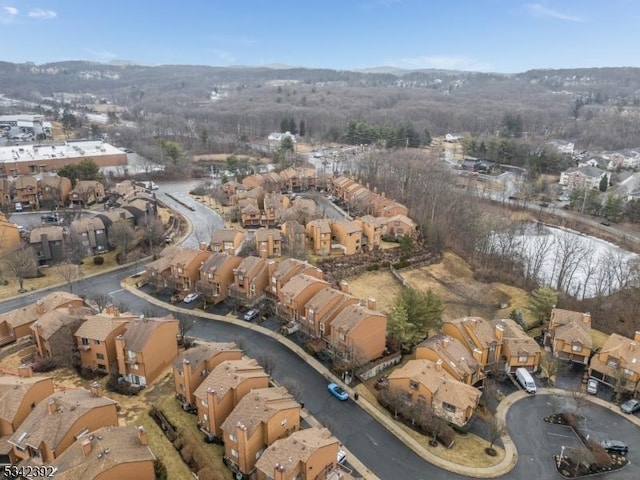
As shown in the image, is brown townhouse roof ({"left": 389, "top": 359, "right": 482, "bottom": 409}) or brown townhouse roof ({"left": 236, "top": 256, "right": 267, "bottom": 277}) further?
brown townhouse roof ({"left": 236, "top": 256, "right": 267, "bottom": 277})

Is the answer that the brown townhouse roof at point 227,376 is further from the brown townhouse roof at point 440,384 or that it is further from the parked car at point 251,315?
the parked car at point 251,315

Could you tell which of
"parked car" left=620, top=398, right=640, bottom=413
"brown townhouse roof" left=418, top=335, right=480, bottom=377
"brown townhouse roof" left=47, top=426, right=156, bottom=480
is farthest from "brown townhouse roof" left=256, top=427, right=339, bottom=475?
"parked car" left=620, top=398, right=640, bottom=413

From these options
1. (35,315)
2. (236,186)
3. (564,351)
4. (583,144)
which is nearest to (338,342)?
(564,351)

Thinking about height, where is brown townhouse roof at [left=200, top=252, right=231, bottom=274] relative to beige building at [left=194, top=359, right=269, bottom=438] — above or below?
above

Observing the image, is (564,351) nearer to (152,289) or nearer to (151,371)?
(151,371)

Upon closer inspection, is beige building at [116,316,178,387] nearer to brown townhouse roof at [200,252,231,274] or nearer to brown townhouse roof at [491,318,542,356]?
brown townhouse roof at [200,252,231,274]
